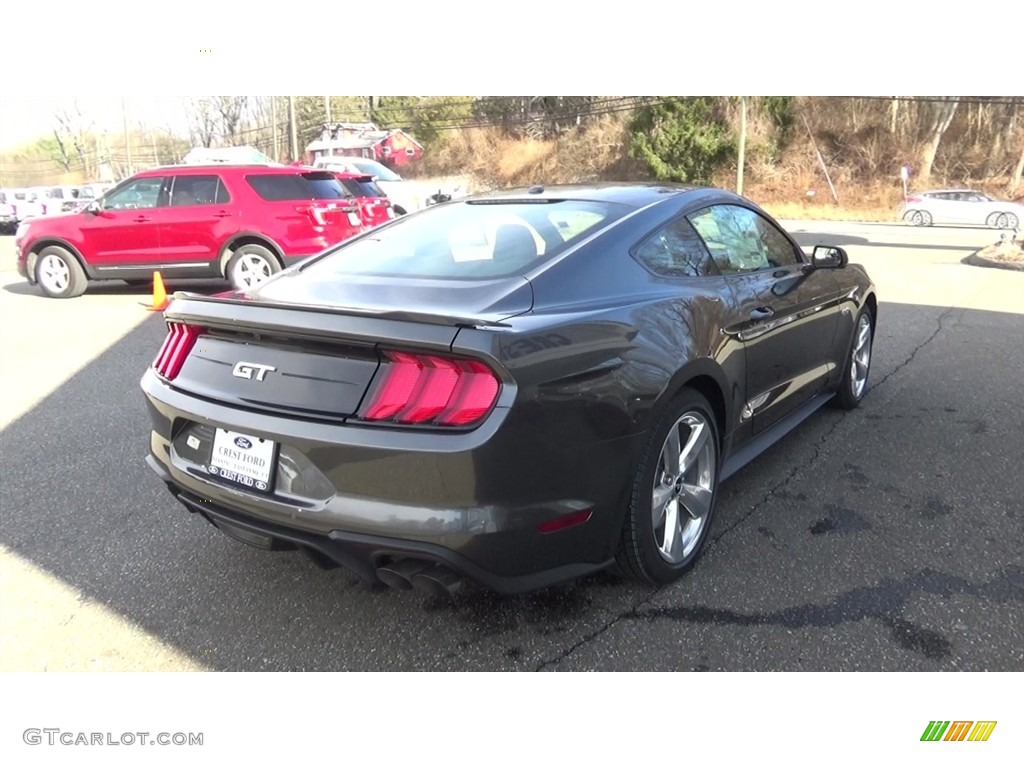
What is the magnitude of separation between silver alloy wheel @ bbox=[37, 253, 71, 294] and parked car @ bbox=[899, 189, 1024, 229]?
22.5m

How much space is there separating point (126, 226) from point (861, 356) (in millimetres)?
9365

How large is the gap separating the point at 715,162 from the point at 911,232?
12977 mm

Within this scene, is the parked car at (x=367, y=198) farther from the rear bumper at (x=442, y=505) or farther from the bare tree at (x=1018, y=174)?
the bare tree at (x=1018, y=174)

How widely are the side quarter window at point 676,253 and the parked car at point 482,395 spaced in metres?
0.01

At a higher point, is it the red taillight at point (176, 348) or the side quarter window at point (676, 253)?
the side quarter window at point (676, 253)

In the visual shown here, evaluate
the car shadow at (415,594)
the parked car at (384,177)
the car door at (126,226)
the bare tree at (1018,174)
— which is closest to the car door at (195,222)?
the car door at (126,226)

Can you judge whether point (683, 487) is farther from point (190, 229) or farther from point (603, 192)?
point (190, 229)

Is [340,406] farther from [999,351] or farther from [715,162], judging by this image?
[715,162]

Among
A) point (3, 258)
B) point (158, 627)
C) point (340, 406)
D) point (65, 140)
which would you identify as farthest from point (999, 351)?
point (65, 140)

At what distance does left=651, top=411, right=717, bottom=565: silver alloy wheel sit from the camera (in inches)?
107

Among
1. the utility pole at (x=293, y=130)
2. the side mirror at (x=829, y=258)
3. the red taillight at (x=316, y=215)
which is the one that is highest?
the utility pole at (x=293, y=130)

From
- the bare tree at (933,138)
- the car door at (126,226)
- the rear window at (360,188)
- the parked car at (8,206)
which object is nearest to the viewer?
the car door at (126,226)

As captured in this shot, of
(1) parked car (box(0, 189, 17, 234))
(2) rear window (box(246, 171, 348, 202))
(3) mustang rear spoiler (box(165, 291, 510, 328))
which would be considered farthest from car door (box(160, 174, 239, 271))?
(1) parked car (box(0, 189, 17, 234))

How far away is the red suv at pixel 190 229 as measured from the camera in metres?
9.84
